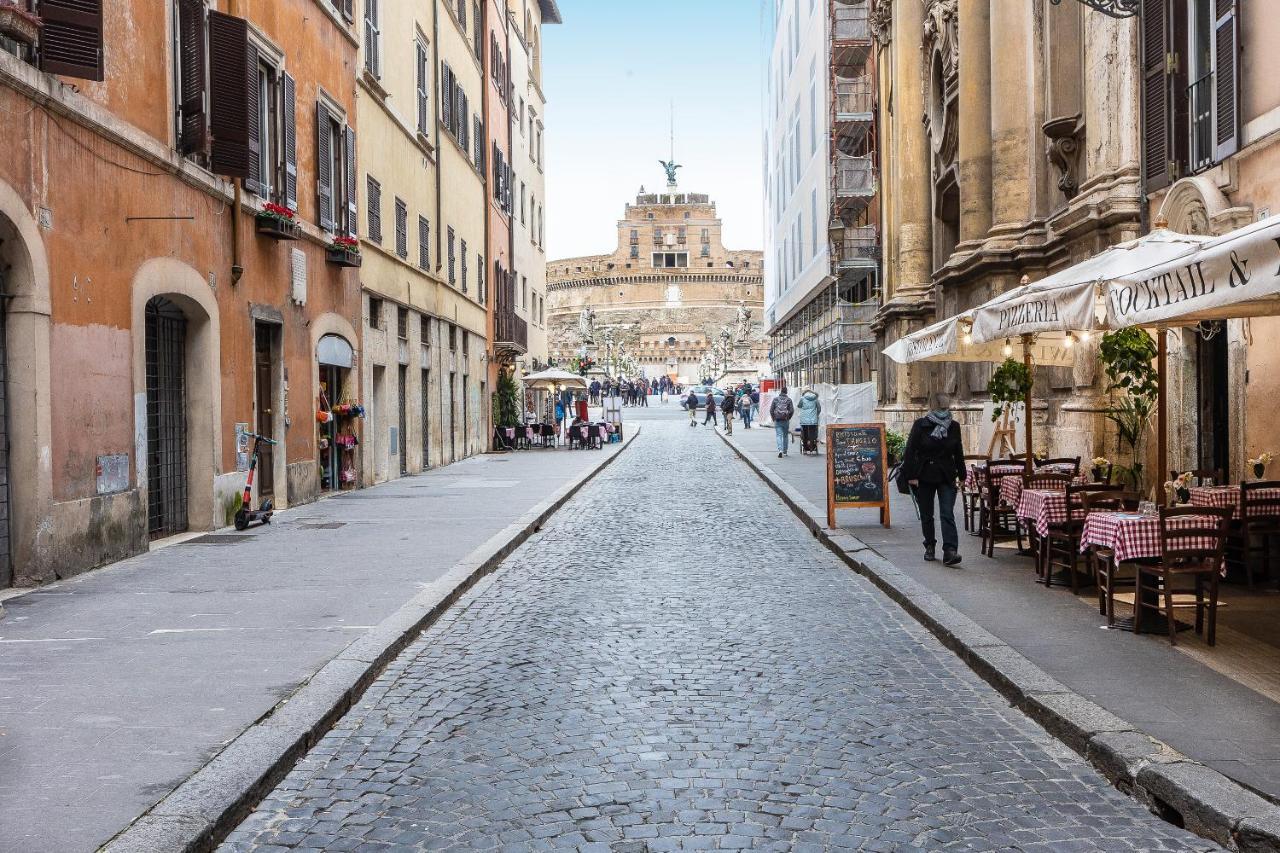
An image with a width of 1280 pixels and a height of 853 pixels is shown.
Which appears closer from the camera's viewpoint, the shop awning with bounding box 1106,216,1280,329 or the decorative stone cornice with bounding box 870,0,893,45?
the shop awning with bounding box 1106,216,1280,329

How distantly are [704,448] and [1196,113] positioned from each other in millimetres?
24725

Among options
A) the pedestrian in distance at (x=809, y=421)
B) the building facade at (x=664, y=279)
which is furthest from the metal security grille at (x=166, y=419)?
the building facade at (x=664, y=279)

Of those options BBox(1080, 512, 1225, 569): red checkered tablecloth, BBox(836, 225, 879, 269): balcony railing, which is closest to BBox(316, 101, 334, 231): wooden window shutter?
BBox(1080, 512, 1225, 569): red checkered tablecloth

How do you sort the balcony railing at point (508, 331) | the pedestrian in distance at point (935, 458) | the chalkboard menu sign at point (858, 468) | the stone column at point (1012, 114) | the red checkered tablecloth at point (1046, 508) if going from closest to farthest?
the red checkered tablecloth at point (1046, 508), the pedestrian in distance at point (935, 458), the chalkboard menu sign at point (858, 468), the stone column at point (1012, 114), the balcony railing at point (508, 331)

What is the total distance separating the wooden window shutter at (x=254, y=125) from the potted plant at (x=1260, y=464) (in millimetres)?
11161

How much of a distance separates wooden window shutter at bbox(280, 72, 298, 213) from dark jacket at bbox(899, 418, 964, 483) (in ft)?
30.8

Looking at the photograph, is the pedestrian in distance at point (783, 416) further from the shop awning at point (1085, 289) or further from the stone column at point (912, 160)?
the shop awning at point (1085, 289)

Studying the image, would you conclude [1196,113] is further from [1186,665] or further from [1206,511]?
[1186,665]

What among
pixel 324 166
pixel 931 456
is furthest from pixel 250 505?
pixel 931 456

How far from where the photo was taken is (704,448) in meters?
36.0

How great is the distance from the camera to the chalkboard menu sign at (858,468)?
1393cm

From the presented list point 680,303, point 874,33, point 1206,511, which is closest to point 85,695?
point 1206,511

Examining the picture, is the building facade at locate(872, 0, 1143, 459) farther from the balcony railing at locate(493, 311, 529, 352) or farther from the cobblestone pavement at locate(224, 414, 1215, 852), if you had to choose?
→ the balcony railing at locate(493, 311, 529, 352)

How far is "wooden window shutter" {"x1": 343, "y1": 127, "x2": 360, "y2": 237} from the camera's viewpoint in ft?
61.8
